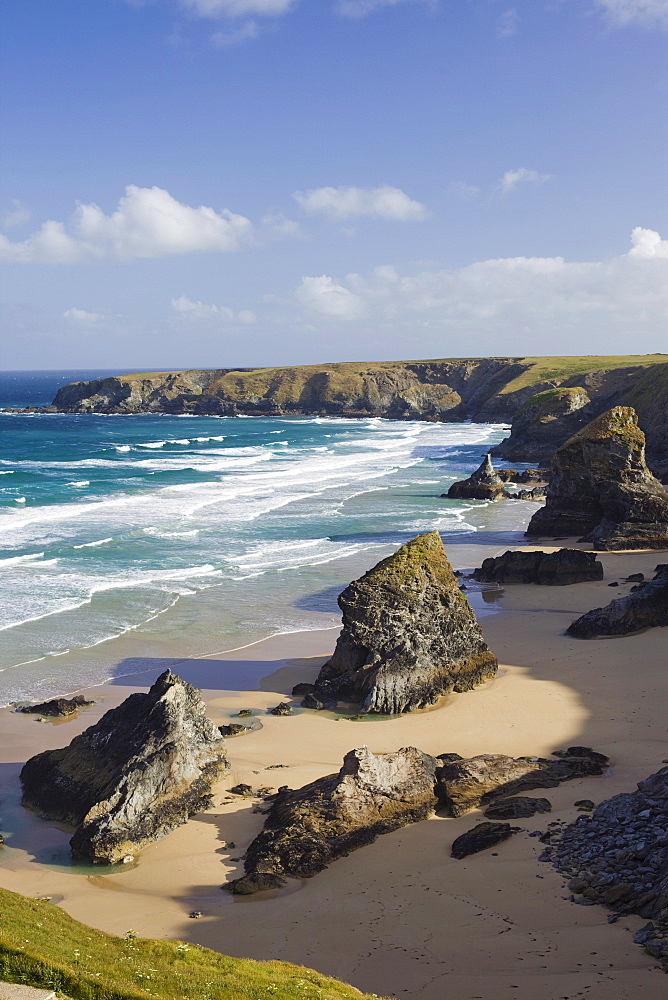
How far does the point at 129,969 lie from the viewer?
28.7 ft

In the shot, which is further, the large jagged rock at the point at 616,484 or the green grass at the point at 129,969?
the large jagged rock at the point at 616,484

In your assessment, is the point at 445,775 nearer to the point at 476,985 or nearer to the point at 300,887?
the point at 300,887

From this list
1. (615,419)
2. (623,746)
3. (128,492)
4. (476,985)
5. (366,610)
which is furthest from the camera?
(128,492)

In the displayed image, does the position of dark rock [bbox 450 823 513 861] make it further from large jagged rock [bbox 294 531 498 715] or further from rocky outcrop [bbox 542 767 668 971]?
large jagged rock [bbox 294 531 498 715]

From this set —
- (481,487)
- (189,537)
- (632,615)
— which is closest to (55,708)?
(632,615)

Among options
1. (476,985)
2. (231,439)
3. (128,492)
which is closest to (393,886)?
(476,985)

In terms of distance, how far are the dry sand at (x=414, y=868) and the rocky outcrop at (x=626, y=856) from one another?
0.25 metres

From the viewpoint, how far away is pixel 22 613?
29.0 metres

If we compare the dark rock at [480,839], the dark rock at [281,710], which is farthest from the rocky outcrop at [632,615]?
the dark rock at [480,839]

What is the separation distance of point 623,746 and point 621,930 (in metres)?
7.23

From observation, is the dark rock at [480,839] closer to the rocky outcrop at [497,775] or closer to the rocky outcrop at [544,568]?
the rocky outcrop at [497,775]

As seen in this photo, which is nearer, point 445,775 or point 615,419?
point 445,775

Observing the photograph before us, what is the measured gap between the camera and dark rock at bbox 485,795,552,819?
13883 mm

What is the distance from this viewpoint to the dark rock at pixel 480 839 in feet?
42.3
